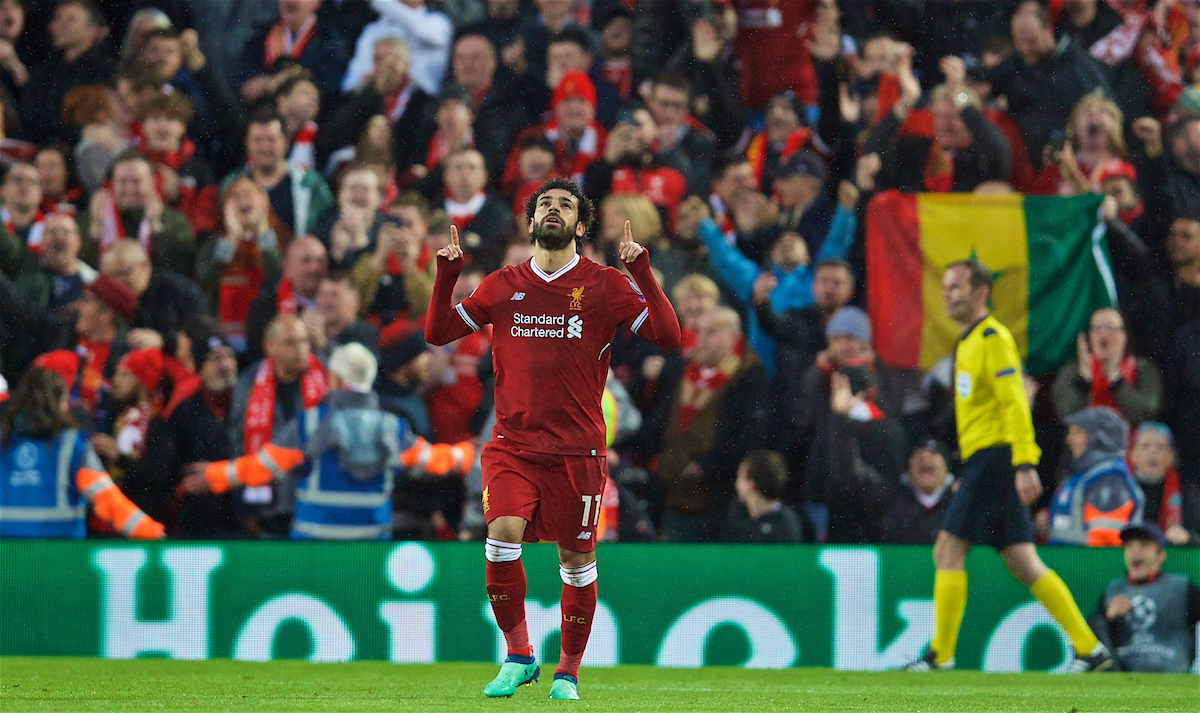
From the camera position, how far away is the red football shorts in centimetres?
547

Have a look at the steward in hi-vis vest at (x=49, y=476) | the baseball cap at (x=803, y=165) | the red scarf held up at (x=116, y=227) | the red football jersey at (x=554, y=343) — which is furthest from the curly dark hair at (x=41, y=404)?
the baseball cap at (x=803, y=165)

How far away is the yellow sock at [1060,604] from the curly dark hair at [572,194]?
3.48 metres

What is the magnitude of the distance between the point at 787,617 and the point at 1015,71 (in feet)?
14.1

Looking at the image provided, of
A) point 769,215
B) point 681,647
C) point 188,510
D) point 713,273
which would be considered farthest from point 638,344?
point 188,510

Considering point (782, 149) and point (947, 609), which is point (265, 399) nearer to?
point (782, 149)

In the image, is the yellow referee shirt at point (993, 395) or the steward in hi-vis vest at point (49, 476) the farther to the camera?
the steward in hi-vis vest at point (49, 476)

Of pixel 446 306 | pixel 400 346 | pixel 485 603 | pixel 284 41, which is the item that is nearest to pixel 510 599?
pixel 446 306

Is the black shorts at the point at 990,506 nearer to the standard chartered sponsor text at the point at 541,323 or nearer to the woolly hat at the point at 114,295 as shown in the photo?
the standard chartered sponsor text at the point at 541,323

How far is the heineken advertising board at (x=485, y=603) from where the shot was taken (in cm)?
838

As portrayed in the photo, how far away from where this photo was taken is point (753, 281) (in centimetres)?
949

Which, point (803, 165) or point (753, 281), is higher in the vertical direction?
point (803, 165)

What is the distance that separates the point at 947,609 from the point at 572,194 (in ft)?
11.6

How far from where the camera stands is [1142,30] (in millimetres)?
10305

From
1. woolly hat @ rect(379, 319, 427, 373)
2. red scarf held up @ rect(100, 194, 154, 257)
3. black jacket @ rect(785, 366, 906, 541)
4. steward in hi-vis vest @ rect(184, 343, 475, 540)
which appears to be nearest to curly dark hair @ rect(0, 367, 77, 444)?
steward in hi-vis vest @ rect(184, 343, 475, 540)
